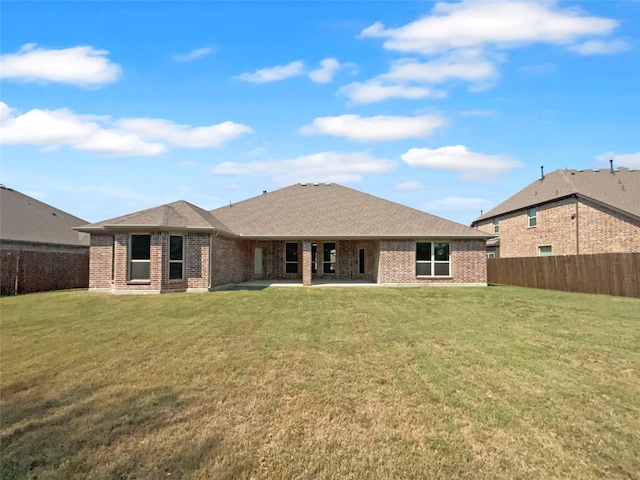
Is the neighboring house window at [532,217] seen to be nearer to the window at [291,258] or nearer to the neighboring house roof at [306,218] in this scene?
the neighboring house roof at [306,218]

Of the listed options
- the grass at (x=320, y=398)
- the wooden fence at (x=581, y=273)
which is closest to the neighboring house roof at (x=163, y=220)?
the grass at (x=320, y=398)

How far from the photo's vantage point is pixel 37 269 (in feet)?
56.6

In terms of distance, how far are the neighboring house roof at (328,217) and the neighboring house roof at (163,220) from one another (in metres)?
3.17

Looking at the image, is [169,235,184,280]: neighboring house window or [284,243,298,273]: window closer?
[169,235,184,280]: neighboring house window

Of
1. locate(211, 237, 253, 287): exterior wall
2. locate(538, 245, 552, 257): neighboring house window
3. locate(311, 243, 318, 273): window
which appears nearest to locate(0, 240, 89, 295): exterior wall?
locate(211, 237, 253, 287): exterior wall

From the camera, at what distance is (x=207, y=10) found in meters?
10.3

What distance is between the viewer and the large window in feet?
62.2

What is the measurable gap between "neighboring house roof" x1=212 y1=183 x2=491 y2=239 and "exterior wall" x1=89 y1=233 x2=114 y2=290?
5664 millimetres

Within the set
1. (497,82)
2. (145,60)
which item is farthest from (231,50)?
(497,82)

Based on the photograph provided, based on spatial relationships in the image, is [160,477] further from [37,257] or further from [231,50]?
[37,257]

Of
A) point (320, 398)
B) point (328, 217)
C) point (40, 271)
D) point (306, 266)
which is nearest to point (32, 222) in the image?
point (40, 271)

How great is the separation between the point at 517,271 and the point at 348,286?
1008 cm

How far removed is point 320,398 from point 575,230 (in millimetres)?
22988

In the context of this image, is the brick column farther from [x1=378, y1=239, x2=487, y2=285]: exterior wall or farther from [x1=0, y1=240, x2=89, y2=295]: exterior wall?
[x1=0, y1=240, x2=89, y2=295]: exterior wall
